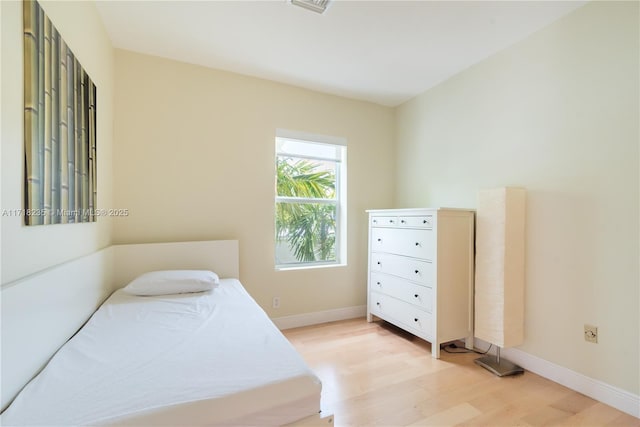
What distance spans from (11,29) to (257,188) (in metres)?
1.92

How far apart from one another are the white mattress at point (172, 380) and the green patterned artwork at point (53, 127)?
57 centimetres

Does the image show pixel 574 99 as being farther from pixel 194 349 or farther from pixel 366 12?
pixel 194 349

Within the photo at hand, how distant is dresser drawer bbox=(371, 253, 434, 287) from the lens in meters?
2.36

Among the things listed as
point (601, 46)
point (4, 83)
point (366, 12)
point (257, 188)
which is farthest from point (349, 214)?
point (4, 83)

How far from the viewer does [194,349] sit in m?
1.16

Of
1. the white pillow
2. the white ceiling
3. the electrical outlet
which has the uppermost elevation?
the white ceiling

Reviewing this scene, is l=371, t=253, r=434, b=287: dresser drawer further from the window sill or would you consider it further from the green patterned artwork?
the green patterned artwork

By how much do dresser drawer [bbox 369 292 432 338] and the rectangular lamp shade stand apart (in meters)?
0.40

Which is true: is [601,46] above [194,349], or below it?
above

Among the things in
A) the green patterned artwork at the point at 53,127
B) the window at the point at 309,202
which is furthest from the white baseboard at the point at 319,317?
the green patterned artwork at the point at 53,127

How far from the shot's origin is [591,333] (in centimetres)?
180

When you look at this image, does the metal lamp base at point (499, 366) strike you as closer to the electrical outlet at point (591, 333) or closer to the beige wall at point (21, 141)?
the electrical outlet at point (591, 333)

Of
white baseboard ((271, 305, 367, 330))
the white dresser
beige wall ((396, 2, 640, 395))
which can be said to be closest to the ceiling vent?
beige wall ((396, 2, 640, 395))

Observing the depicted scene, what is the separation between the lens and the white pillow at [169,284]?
6.44 feet
